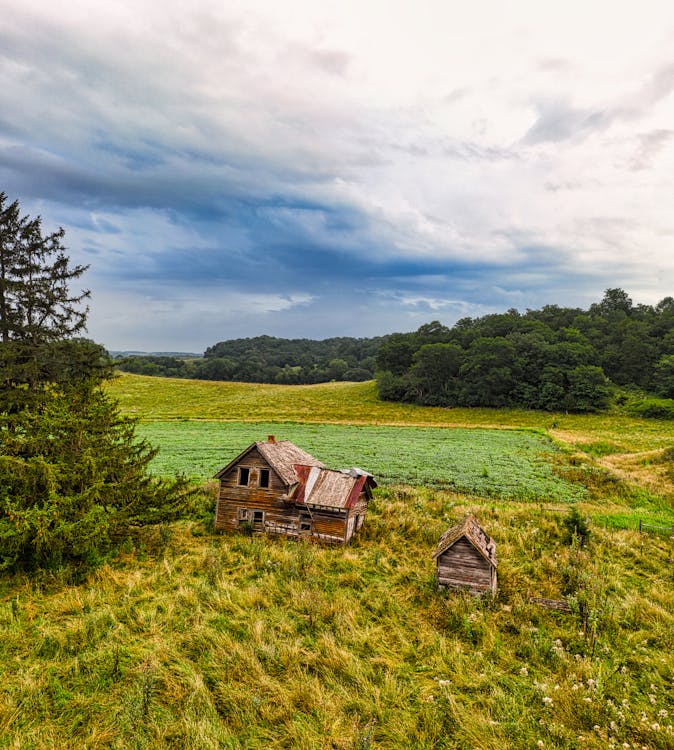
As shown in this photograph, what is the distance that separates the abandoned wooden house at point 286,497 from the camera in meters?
17.5

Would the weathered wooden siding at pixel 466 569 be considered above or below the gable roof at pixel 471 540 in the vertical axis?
below

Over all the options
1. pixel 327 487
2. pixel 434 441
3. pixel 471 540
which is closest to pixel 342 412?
pixel 434 441

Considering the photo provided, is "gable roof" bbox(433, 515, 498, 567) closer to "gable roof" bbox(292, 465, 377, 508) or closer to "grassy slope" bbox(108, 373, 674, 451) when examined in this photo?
"gable roof" bbox(292, 465, 377, 508)

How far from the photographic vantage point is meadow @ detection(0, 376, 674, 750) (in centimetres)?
785

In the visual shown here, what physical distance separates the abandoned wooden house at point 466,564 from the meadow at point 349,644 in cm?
44

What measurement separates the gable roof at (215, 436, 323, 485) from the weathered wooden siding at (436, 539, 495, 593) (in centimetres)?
725

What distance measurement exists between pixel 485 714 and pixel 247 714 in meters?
4.76

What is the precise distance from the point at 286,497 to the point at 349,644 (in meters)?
7.62

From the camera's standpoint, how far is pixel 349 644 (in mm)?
10609

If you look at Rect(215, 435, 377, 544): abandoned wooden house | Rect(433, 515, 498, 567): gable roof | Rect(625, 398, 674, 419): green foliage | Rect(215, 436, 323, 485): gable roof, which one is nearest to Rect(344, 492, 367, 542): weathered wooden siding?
Rect(215, 435, 377, 544): abandoned wooden house

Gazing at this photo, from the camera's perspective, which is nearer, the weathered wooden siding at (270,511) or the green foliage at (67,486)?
the green foliage at (67,486)

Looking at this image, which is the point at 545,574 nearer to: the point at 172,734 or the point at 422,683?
the point at 422,683

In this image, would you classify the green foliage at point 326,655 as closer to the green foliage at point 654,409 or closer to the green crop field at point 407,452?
the green crop field at point 407,452

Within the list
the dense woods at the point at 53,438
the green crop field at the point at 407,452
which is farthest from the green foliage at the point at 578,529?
the dense woods at the point at 53,438
